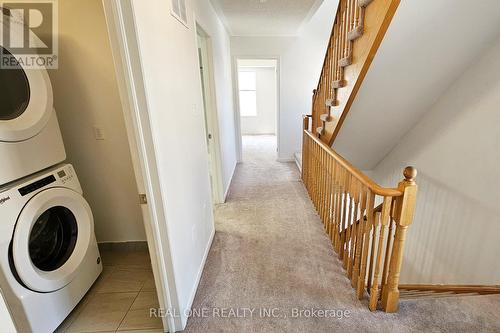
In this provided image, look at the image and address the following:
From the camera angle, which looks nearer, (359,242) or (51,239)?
(51,239)

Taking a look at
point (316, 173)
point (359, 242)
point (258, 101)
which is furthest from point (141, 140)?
point (258, 101)

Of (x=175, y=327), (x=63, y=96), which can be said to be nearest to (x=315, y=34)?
(x=63, y=96)

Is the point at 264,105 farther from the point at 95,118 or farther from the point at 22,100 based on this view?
the point at 22,100

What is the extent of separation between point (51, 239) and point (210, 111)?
193 cm

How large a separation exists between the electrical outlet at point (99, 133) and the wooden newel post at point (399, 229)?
6.87ft

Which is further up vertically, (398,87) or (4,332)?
(398,87)

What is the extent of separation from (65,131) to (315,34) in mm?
4278

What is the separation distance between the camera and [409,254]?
305 cm

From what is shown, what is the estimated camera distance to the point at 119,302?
1.68 m

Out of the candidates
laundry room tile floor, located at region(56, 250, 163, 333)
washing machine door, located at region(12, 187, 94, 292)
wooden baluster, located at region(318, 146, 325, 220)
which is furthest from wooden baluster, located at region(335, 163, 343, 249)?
washing machine door, located at region(12, 187, 94, 292)

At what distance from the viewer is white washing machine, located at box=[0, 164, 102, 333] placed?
1.18 metres

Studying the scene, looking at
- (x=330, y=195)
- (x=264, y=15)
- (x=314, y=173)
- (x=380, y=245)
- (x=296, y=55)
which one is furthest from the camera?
(x=296, y=55)

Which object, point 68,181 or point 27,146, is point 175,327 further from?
point 27,146

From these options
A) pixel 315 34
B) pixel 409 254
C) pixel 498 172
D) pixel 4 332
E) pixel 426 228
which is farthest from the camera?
pixel 315 34
